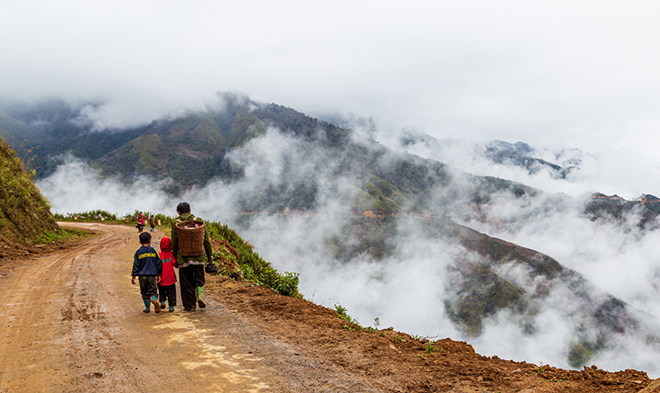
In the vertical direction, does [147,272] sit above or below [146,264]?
below

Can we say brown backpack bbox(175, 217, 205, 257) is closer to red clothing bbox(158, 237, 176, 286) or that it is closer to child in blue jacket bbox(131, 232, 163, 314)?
red clothing bbox(158, 237, 176, 286)

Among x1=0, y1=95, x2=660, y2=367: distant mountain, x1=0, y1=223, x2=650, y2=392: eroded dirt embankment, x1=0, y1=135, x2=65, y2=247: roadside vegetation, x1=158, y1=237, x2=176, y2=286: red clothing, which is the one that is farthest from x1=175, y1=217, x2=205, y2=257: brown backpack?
x1=0, y1=95, x2=660, y2=367: distant mountain

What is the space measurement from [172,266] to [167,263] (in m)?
0.14

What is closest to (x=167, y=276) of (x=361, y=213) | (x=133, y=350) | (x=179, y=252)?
(x=179, y=252)

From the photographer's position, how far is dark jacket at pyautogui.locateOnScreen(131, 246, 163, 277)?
25.0 feet

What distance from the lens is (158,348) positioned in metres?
5.64

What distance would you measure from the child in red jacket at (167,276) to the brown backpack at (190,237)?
37 cm

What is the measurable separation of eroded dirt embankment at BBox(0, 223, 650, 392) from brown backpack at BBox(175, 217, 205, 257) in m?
1.26

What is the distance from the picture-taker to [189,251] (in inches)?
303

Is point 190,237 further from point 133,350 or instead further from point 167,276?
point 133,350

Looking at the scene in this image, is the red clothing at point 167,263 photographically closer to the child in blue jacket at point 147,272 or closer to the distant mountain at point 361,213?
the child in blue jacket at point 147,272

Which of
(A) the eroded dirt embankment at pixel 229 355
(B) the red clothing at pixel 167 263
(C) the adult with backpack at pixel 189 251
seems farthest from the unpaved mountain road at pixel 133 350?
(B) the red clothing at pixel 167 263

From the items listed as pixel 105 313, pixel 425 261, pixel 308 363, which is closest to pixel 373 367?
pixel 308 363

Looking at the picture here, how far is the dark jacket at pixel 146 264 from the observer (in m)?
7.63
